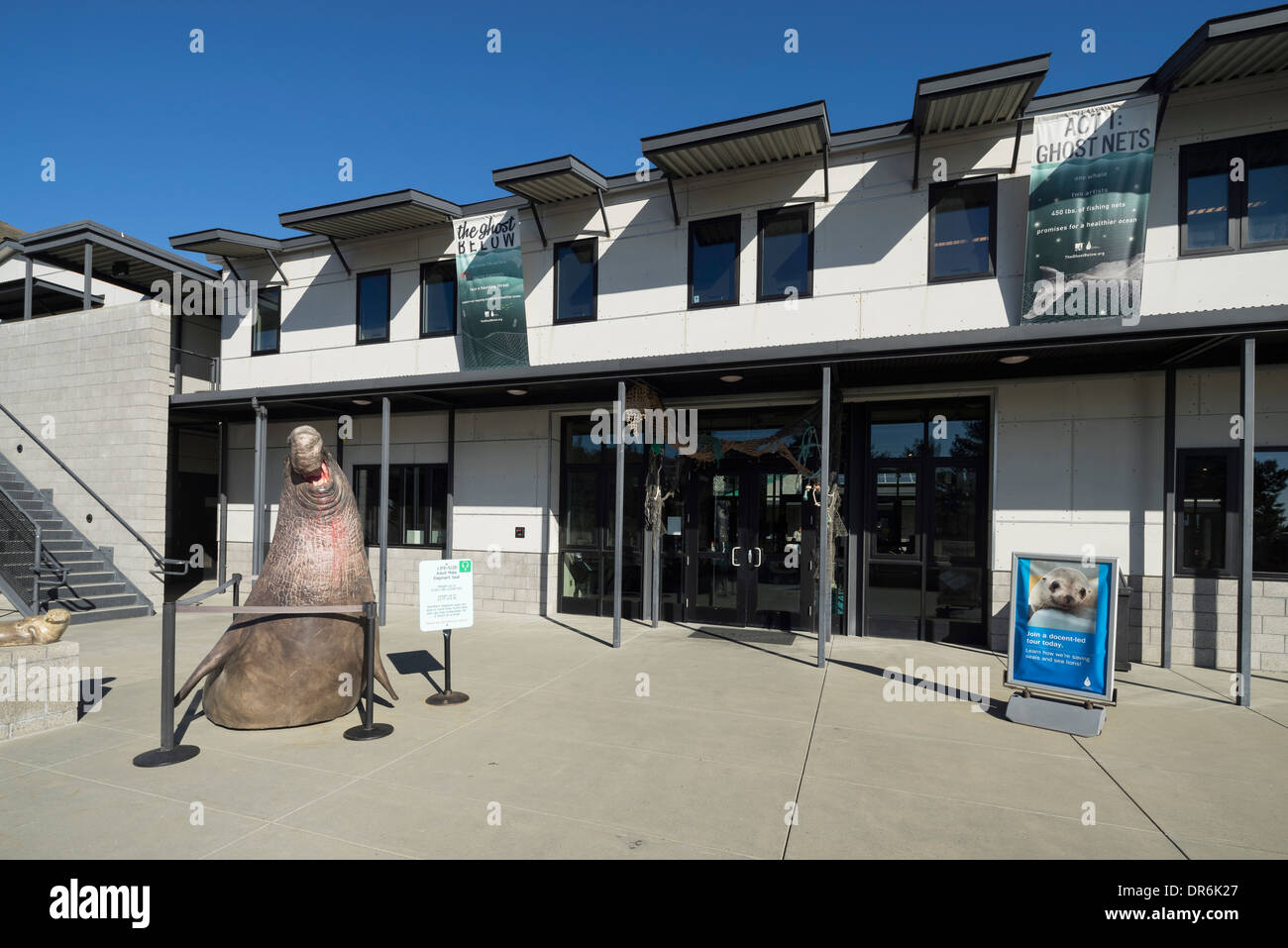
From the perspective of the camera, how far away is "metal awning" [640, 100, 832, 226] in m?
8.97

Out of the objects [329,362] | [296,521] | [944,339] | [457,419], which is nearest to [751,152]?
[944,339]

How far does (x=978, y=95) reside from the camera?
8.23 metres

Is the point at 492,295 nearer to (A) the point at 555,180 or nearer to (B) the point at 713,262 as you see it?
(A) the point at 555,180

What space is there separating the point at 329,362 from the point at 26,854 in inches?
436

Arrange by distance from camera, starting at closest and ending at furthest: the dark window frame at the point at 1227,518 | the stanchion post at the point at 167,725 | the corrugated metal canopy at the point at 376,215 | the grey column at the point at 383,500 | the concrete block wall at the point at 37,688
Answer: the stanchion post at the point at 167,725, the concrete block wall at the point at 37,688, the dark window frame at the point at 1227,518, the grey column at the point at 383,500, the corrugated metal canopy at the point at 376,215

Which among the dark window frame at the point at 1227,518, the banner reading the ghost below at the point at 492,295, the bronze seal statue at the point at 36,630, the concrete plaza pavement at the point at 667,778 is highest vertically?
the banner reading the ghost below at the point at 492,295

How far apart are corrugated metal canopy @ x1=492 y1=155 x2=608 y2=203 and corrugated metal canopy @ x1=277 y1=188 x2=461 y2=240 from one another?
155cm

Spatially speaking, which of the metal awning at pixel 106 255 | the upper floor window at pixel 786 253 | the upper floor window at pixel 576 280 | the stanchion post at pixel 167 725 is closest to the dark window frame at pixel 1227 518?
the upper floor window at pixel 786 253

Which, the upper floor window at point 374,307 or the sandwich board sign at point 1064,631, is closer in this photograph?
the sandwich board sign at point 1064,631

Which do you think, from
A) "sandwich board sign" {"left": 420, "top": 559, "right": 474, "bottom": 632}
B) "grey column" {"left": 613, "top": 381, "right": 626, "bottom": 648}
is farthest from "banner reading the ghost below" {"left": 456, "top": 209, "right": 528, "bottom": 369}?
"sandwich board sign" {"left": 420, "top": 559, "right": 474, "bottom": 632}

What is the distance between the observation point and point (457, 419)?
41.2 ft

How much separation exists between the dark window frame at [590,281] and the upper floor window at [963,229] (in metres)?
5.24

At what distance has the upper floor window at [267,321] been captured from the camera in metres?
14.0

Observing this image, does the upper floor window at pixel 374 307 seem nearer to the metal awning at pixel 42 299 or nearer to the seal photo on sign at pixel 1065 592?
the metal awning at pixel 42 299
